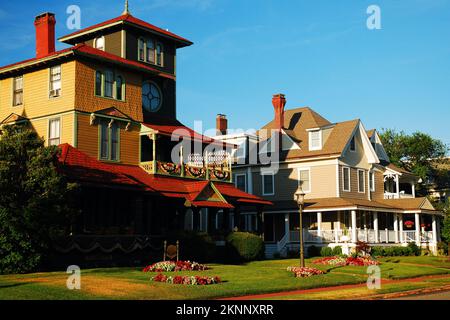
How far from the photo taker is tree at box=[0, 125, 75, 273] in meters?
26.2

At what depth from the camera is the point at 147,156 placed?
1563 inches

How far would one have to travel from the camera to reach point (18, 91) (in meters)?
37.4

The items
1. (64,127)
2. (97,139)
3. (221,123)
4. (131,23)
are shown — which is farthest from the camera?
(221,123)

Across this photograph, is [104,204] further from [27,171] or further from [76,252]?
[27,171]

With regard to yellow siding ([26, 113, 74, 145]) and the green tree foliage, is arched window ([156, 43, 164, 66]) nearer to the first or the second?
yellow siding ([26, 113, 74, 145])

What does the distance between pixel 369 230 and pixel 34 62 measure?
27.7m

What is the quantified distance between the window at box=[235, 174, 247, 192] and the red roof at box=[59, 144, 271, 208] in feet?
41.6

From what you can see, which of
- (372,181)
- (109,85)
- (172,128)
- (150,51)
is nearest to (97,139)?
(109,85)

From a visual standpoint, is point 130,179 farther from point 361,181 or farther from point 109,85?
point 361,181

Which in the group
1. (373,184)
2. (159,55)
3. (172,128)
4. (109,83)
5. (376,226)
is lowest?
(376,226)

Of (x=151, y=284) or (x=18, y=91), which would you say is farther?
(x=18, y=91)

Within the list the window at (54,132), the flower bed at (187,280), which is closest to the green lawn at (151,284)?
the flower bed at (187,280)

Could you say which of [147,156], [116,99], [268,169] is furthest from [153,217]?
[268,169]

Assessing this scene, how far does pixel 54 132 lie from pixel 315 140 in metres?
24.1
